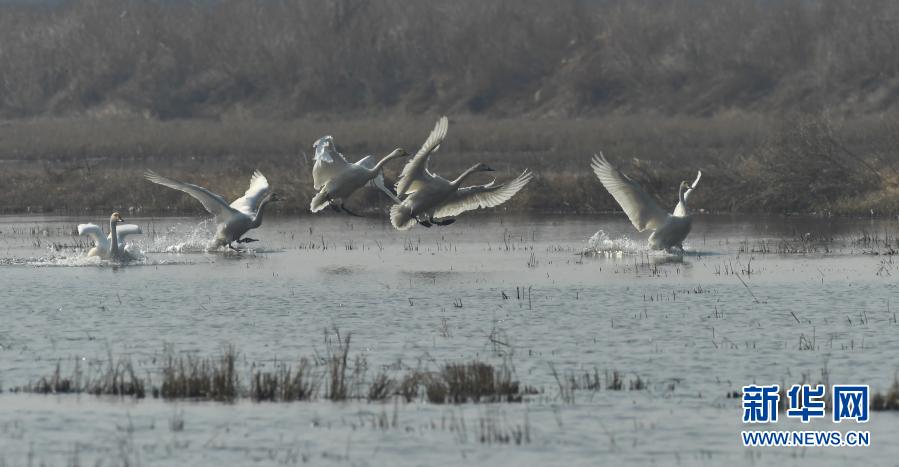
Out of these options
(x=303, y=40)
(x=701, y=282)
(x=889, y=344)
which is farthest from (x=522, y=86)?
(x=889, y=344)

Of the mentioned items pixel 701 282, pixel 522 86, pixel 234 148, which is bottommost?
pixel 701 282

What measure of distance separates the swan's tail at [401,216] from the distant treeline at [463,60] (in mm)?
28646

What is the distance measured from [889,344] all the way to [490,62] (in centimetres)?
4743

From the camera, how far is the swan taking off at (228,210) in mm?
25656

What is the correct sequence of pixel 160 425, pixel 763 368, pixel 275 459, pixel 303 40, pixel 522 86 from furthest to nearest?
1. pixel 303 40
2. pixel 522 86
3. pixel 763 368
4. pixel 160 425
5. pixel 275 459

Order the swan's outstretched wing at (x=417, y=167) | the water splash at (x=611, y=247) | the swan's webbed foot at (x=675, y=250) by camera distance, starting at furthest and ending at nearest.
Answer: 1. the water splash at (x=611, y=247)
2. the swan's webbed foot at (x=675, y=250)
3. the swan's outstretched wing at (x=417, y=167)

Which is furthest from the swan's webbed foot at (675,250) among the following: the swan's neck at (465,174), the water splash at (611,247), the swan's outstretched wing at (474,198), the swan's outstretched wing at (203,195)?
the swan's outstretched wing at (203,195)

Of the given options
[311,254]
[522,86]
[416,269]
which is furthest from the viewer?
[522,86]

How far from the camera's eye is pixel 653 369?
47.5 ft

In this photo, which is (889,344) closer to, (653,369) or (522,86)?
(653,369)

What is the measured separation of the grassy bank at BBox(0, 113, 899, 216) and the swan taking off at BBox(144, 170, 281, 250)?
26.7ft

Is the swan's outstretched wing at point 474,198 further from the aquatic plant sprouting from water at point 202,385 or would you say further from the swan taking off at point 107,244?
the aquatic plant sprouting from water at point 202,385

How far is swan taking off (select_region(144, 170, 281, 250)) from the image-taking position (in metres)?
25.7

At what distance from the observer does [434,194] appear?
23.8 m
